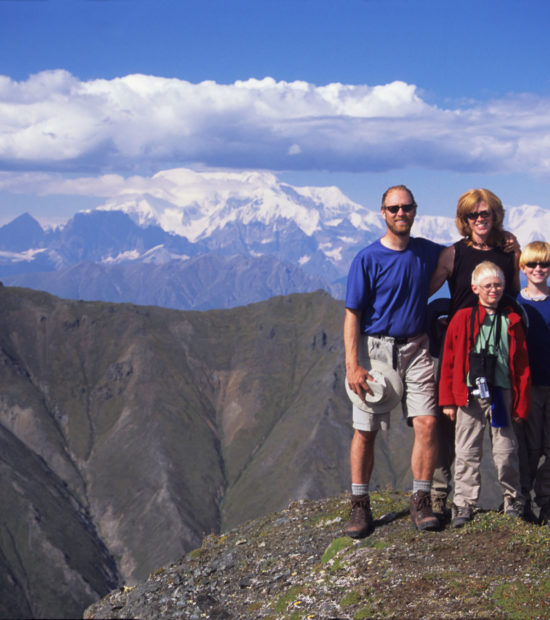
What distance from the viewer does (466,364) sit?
12914mm

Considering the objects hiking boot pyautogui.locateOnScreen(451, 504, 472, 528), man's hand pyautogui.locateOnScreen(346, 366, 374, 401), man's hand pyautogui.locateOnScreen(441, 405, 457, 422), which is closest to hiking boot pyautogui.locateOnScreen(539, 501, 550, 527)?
hiking boot pyautogui.locateOnScreen(451, 504, 472, 528)

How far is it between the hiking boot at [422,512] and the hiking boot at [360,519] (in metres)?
0.95

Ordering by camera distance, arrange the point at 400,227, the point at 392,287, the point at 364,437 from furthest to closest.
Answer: the point at 364,437
the point at 392,287
the point at 400,227

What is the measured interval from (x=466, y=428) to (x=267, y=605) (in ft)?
16.5

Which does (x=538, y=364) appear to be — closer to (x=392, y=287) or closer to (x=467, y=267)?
(x=467, y=267)

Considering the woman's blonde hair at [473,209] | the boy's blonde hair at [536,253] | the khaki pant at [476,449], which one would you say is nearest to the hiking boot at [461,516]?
the khaki pant at [476,449]

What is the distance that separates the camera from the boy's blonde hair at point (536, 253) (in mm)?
13156

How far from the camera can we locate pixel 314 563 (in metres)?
14.2

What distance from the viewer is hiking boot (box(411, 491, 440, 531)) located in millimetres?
13422

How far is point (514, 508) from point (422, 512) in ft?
6.09

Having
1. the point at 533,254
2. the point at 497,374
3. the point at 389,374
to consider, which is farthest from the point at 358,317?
the point at 533,254

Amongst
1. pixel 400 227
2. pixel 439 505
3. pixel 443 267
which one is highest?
pixel 400 227

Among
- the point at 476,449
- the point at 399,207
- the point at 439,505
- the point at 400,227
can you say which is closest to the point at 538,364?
the point at 476,449

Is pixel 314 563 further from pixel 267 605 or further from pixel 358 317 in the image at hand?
pixel 358 317
